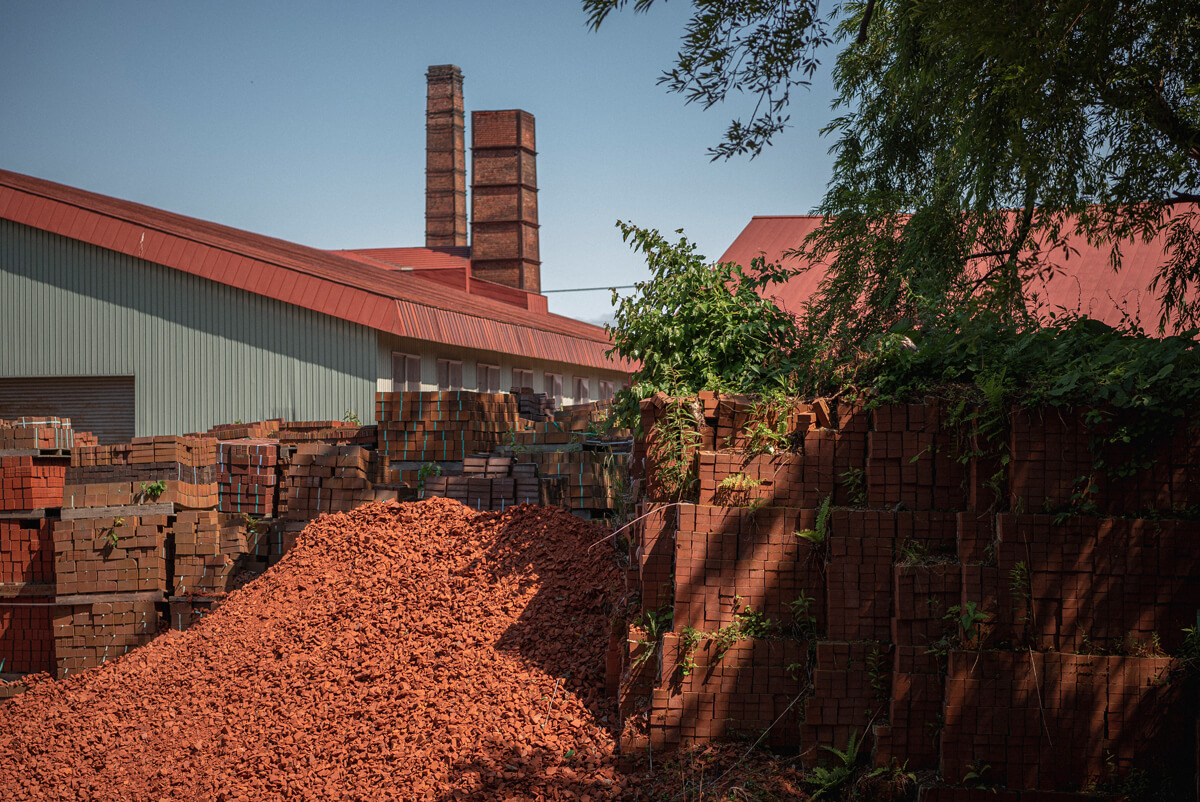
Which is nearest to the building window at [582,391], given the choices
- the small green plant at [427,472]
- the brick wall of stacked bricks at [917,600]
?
the small green plant at [427,472]

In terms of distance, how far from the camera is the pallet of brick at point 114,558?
12.1 m

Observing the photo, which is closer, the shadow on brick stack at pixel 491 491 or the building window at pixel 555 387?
the shadow on brick stack at pixel 491 491

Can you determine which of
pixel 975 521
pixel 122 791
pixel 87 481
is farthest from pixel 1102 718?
pixel 87 481

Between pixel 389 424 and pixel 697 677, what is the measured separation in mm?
9482

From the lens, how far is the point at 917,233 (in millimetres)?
10359

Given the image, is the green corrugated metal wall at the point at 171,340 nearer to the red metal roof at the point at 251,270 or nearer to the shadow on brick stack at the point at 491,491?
the red metal roof at the point at 251,270

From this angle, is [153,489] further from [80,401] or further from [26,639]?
[80,401]

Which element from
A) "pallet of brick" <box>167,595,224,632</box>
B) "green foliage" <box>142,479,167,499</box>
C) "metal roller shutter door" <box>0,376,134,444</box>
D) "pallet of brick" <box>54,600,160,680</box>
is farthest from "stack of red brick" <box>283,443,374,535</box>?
"metal roller shutter door" <box>0,376,134,444</box>

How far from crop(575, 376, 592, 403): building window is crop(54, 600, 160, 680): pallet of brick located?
1797 cm

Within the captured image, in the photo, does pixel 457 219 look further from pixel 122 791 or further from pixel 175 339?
pixel 122 791

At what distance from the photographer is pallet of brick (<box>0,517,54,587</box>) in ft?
42.6

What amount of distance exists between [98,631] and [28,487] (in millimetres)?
2611

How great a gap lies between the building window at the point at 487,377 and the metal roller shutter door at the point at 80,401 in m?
7.76

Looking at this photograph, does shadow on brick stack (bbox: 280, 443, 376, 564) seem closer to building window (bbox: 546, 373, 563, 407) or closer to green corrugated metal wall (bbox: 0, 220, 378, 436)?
green corrugated metal wall (bbox: 0, 220, 378, 436)
